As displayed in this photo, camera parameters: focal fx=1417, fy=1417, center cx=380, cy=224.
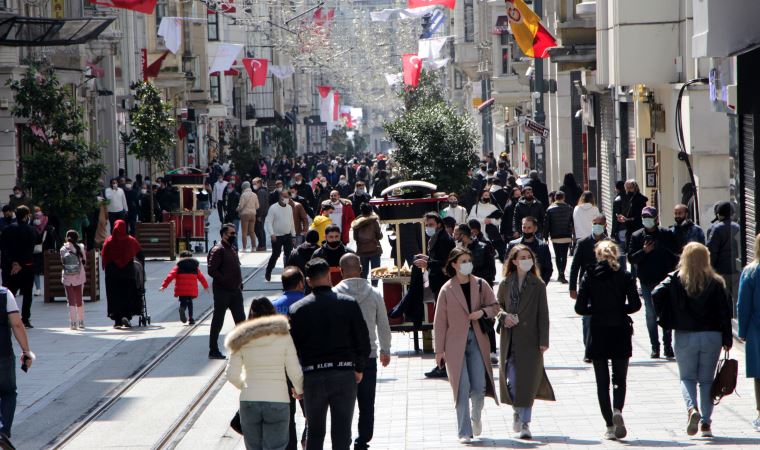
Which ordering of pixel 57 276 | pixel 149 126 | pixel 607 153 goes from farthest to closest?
pixel 149 126 → pixel 607 153 → pixel 57 276

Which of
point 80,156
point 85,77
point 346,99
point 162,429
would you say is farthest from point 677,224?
point 346,99

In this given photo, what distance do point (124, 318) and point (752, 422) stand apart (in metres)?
10.8

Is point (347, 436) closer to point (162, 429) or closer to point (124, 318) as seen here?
point (162, 429)

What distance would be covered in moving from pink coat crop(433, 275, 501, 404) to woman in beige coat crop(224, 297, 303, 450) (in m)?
2.50

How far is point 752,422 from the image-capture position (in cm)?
1116

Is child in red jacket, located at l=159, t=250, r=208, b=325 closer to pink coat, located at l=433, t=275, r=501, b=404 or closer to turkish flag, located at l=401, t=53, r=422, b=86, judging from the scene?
pink coat, located at l=433, t=275, r=501, b=404

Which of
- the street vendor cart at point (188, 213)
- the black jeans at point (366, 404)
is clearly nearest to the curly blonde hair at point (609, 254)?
the black jeans at point (366, 404)

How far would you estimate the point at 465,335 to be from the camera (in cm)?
1107

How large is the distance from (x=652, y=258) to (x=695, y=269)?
414 cm

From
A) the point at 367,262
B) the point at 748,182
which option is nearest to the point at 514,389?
the point at 748,182

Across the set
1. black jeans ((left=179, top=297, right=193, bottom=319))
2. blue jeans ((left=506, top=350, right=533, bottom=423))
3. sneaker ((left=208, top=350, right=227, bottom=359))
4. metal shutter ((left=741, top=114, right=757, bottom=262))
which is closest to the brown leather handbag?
blue jeans ((left=506, top=350, right=533, bottom=423))

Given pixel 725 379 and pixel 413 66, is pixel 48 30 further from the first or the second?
pixel 413 66

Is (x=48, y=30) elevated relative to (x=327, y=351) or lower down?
elevated

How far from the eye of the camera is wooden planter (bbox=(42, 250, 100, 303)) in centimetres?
2273
